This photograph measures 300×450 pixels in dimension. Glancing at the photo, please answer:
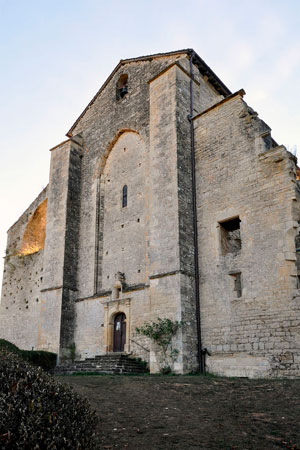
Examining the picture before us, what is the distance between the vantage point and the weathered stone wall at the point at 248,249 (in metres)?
10.4

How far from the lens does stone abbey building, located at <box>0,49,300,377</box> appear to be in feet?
36.2

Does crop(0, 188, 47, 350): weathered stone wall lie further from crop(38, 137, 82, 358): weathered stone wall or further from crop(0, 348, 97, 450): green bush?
crop(0, 348, 97, 450): green bush

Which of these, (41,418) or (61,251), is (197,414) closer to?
(41,418)

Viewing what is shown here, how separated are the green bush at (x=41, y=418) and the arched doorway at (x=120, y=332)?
9.71m

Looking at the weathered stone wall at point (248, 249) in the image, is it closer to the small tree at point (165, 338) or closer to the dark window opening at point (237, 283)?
the dark window opening at point (237, 283)

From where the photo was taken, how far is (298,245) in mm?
11867

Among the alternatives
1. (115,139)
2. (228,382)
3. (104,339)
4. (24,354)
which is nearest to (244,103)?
(115,139)

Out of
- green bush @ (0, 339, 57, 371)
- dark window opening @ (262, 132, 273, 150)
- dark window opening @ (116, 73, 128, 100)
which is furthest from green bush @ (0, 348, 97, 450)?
dark window opening @ (116, 73, 128, 100)

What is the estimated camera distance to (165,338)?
11961 mm

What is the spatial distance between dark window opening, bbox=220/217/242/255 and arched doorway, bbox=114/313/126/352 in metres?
4.51

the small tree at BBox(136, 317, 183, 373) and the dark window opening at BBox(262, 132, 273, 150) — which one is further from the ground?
the dark window opening at BBox(262, 132, 273, 150)

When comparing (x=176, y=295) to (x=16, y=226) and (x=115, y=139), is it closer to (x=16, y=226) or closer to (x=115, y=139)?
(x=115, y=139)

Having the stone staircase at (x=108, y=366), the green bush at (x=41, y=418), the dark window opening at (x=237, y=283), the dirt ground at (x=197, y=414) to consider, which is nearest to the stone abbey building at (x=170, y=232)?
the dark window opening at (x=237, y=283)

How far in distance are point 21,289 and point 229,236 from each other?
11.6m
